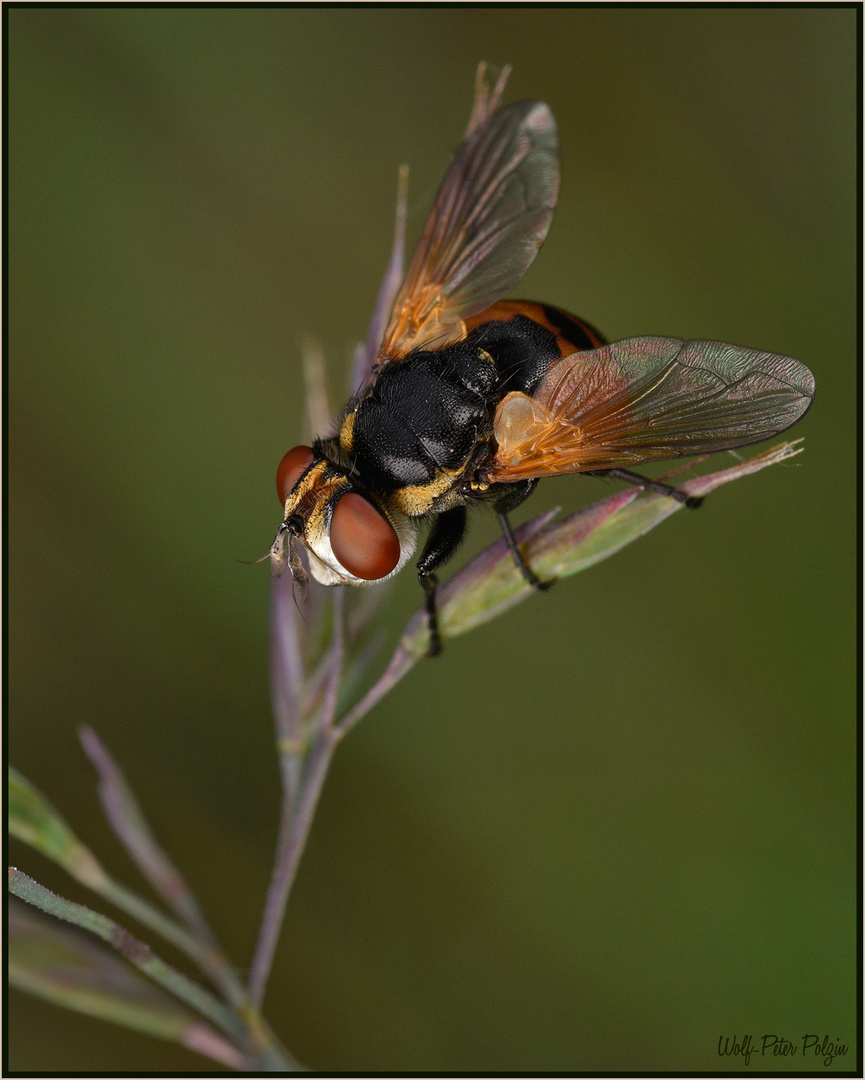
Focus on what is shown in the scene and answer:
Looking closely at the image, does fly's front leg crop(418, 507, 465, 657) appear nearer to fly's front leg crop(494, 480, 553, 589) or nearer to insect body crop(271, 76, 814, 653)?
insect body crop(271, 76, 814, 653)

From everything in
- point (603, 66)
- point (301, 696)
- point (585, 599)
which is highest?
point (603, 66)

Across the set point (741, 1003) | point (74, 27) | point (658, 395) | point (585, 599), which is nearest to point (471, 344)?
point (658, 395)

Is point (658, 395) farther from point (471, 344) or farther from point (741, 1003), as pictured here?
point (741, 1003)

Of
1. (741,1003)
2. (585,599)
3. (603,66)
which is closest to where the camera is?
(741,1003)

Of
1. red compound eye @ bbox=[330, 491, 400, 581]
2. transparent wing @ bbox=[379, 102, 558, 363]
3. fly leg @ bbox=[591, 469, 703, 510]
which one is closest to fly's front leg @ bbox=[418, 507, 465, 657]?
red compound eye @ bbox=[330, 491, 400, 581]
